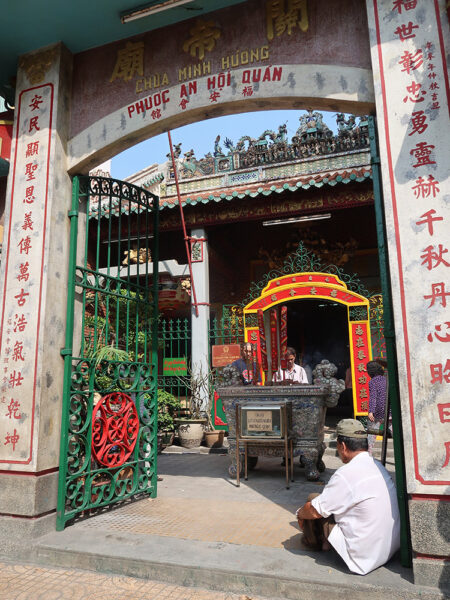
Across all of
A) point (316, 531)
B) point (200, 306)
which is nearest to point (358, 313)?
point (200, 306)

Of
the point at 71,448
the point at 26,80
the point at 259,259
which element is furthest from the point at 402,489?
the point at 259,259

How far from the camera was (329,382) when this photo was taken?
6.01 m

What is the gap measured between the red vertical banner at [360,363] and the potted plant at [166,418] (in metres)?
3.30

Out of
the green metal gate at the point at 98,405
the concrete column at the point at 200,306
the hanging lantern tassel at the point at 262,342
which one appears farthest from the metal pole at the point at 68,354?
the hanging lantern tassel at the point at 262,342

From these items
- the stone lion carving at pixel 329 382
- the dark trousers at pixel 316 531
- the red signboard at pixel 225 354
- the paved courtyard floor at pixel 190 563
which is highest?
the red signboard at pixel 225 354

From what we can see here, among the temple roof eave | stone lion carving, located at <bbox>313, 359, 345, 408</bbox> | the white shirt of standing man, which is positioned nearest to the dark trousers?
stone lion carving, located at <bbox>313, 359, 345, 408</bbox>

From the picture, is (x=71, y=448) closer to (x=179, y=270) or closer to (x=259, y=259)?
(x=179, y=270)

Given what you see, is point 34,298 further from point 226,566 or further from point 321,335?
point 321,335

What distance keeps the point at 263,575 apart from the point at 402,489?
1070 mm

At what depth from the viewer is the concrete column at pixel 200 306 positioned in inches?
356

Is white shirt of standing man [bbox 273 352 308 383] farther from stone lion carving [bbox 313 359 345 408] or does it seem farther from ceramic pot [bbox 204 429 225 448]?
ceramic pot [bbox 204 429 225 448]

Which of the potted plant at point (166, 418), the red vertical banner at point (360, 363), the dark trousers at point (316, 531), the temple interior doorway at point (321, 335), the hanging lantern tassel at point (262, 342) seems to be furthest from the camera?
the temple interior doorway at point (321, 335)

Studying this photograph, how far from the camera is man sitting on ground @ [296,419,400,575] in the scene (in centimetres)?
293

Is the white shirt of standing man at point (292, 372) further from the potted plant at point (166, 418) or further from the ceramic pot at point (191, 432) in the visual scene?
the potted plant at point (166, 418)
